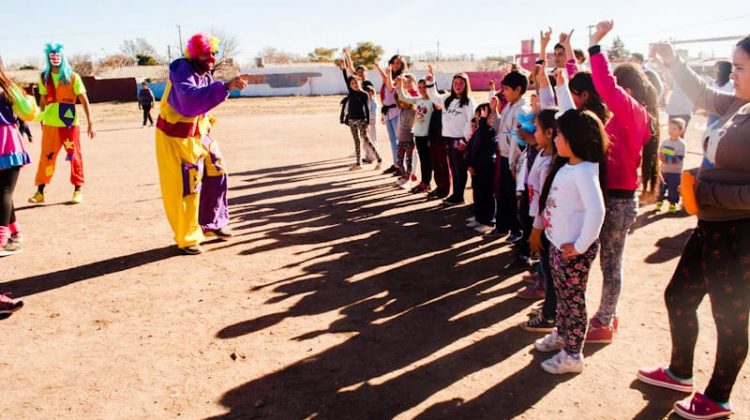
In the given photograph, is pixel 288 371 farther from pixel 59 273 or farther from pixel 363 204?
pixel 363 204

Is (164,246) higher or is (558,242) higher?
(558,242)

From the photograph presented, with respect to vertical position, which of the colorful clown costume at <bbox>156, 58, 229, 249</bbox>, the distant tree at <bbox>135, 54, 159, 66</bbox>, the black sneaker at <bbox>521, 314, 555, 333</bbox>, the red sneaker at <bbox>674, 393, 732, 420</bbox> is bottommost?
the red sneaker at <bbox>674, 393, 732, 420</bbox>

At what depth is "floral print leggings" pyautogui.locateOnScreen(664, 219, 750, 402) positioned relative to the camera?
8.92 ft

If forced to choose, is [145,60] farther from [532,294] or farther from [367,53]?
[532,294]

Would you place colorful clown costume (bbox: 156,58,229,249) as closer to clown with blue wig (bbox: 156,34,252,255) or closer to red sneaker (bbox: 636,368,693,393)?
clown with blue wig (bbox: 156,34,252,255)

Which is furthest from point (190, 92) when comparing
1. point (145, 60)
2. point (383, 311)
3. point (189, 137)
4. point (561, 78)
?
point (145, 60)

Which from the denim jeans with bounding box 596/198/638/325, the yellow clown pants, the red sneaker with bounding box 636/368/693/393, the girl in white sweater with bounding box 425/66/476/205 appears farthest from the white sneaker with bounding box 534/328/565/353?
the yellow clown pants

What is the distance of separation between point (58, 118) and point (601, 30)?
7.36m

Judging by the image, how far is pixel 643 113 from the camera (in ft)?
11.6

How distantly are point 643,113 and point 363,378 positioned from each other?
248 cm

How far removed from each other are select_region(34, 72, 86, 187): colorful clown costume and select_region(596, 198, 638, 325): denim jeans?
7152 mm

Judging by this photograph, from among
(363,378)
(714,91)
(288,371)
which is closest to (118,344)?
(288,371)

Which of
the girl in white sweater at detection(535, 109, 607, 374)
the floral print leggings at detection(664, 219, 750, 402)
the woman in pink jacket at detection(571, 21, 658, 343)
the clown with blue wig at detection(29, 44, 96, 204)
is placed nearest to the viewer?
the floral print leggings at detection(664, 219, 750, 402)

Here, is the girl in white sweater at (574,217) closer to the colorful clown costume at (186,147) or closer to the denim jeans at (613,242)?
the denim jeans at (613,242)
